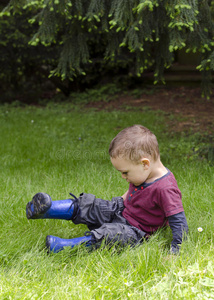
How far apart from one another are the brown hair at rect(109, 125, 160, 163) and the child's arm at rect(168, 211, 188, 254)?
0.41 metres

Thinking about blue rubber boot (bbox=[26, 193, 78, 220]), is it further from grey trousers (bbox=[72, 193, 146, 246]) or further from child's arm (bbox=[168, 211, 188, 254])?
child's arm (bbox=[168, 211, 188, 254])

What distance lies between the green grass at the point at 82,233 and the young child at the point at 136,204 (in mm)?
85

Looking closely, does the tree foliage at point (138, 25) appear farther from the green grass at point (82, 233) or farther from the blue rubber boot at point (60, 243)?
the blue rubber boot at point (60, 243)

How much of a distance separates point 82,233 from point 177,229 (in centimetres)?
75

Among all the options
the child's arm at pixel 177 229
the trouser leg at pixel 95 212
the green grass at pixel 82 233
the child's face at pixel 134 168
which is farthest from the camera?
the trouser leg at pixel 95 212

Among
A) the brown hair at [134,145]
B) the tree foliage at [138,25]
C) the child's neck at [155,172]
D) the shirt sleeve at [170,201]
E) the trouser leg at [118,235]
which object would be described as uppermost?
the tree foliage at [138,25]

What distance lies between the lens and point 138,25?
370 cm

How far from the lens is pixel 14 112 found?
823cm

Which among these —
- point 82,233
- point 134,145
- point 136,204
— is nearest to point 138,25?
point 134,145

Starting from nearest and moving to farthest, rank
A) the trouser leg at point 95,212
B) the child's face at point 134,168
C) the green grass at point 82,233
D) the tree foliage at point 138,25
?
the green grass at point 82,233 → the child's face at point 134,168 → the trouser leg at point 95,212 → the tree foliage at point 138,25

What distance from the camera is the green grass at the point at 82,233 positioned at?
1905mm

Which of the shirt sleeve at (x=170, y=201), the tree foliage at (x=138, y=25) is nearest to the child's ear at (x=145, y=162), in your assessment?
the shirt sleeve at (x=170, y=201)

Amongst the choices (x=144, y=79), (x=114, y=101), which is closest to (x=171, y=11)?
(x=114, y=101)

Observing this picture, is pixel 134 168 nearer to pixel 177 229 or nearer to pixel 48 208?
pixel 177 229
